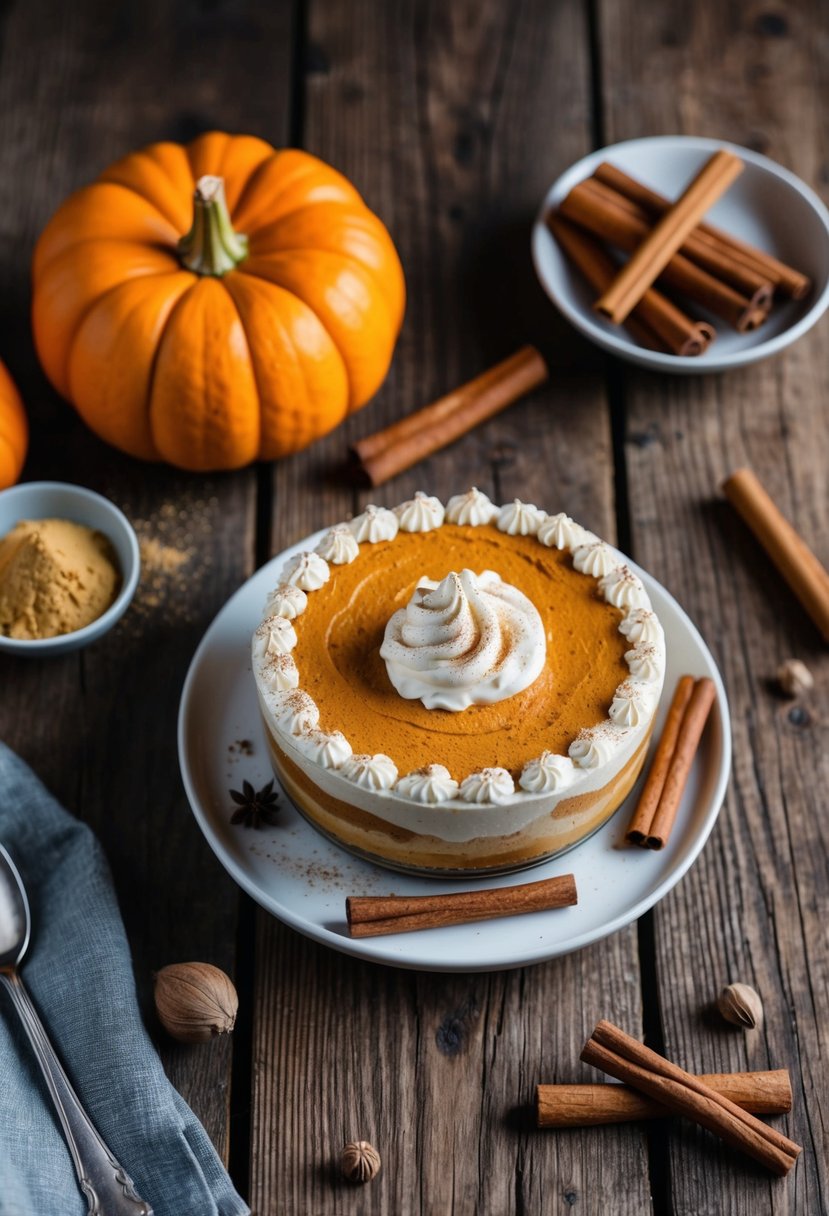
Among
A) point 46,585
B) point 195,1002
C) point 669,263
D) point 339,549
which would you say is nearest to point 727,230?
point 669,263

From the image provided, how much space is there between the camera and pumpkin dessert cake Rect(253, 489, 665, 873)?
6.92ft

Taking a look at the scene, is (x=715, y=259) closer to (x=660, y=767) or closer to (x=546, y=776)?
(x=660, y=767)

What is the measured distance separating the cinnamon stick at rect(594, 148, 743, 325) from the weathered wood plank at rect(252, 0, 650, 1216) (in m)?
0.22

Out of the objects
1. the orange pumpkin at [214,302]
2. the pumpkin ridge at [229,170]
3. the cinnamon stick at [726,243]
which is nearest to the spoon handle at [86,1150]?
the orange pumpkin at [214,302]

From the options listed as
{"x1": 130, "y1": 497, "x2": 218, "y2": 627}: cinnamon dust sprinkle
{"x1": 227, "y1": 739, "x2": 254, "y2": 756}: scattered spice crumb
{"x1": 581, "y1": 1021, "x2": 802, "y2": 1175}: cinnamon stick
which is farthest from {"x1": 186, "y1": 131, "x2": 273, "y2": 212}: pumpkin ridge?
{"x1": 581, "y1": 1021, "x2": 802, "y2": 1175}: cinnamon stick

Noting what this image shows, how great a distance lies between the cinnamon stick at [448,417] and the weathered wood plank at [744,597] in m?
0.28

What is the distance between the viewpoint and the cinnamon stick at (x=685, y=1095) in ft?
6.89

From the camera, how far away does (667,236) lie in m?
3.07

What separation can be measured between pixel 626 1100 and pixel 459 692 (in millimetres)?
738

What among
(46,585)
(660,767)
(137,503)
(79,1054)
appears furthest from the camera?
(137,503)

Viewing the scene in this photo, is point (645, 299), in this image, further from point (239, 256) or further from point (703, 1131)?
point (703, 1131)

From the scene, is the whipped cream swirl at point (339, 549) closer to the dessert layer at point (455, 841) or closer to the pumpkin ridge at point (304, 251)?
the dessert layer at point (455, 841)

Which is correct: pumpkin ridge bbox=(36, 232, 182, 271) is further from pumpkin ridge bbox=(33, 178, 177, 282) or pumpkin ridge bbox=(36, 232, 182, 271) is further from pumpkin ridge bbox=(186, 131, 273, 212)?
pumpkin ridge bbox=(186, 131, 273, 212)

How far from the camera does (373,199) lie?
11.1 ft
